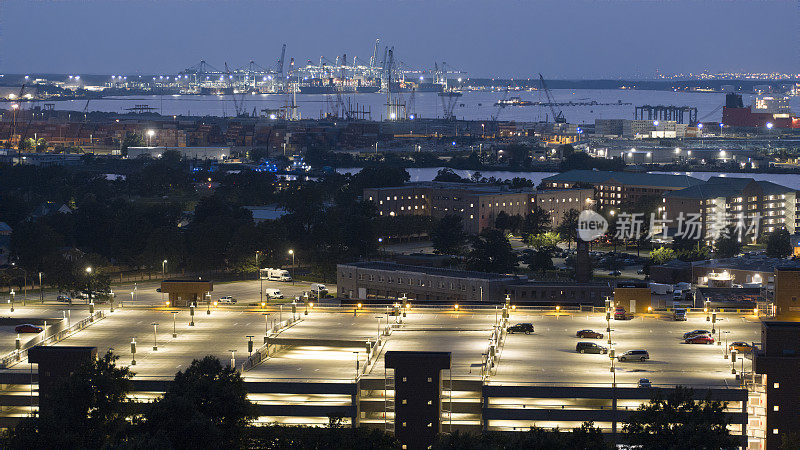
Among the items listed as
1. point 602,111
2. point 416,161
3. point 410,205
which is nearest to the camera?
point 410,205

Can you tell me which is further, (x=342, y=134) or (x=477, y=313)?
(x=342, y=134)

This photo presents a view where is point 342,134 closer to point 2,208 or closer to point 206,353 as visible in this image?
point 2,208

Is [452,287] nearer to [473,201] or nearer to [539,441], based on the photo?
[539,441]

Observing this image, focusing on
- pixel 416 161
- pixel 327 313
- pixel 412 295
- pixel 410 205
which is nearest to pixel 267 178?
pixel 410 205

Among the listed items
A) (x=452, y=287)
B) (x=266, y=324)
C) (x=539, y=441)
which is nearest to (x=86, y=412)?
(x=266, y=324)

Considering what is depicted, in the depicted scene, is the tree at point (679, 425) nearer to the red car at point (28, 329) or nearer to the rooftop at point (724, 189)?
the red car at point (28, 329)
